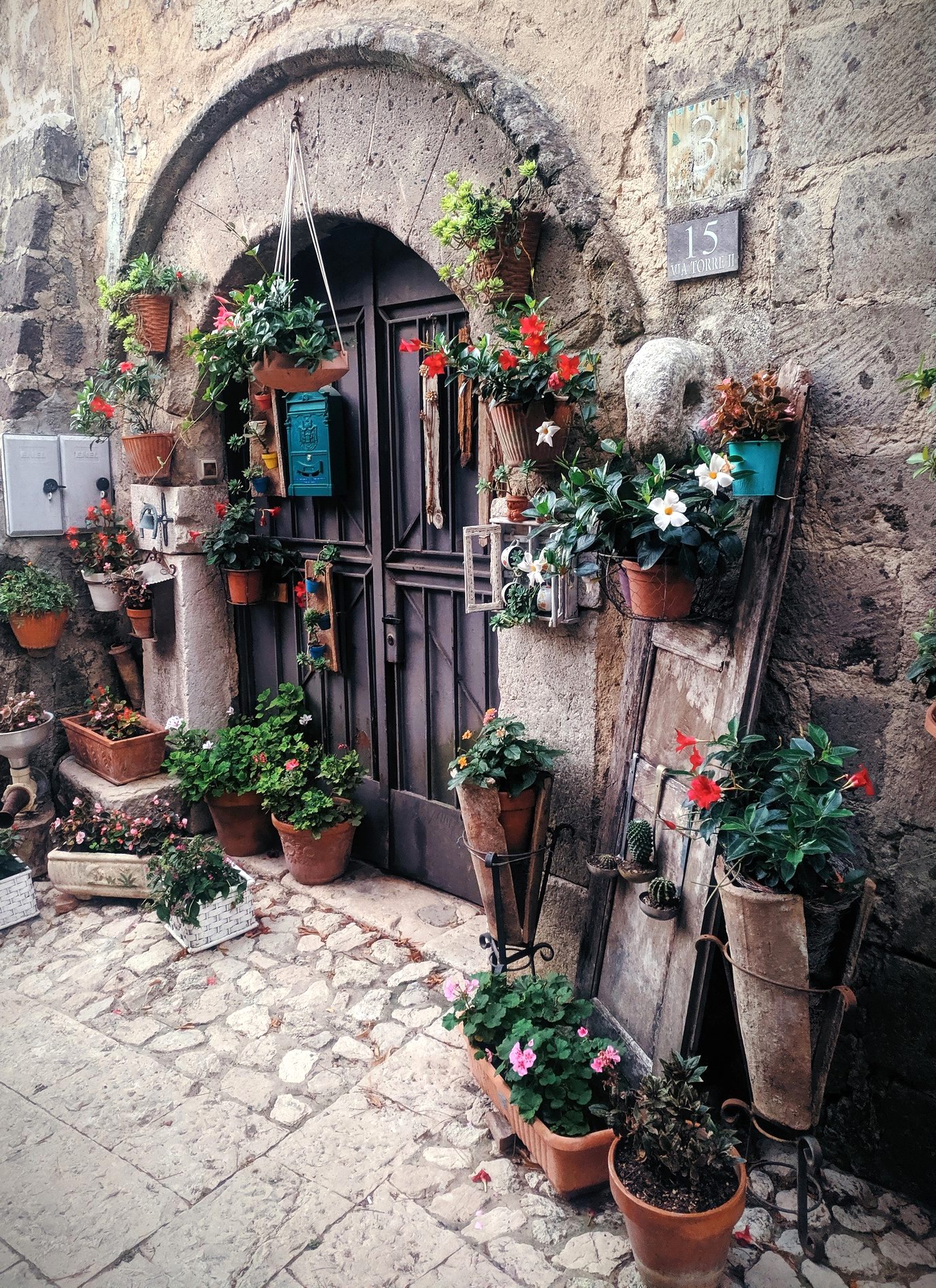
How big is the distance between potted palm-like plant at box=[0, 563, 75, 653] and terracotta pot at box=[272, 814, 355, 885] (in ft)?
5.45

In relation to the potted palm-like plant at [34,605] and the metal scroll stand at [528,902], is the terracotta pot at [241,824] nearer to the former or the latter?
the potted palm-like plant at [34,605]

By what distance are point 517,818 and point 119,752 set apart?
99.8 inches

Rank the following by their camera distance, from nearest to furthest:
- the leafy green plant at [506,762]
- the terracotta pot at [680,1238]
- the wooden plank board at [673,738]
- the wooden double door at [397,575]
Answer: the terracotta pot at [680,1238], the wooden plank board at [673,738], the leafy green plant at [506,762], the wooden double door at [397,575]

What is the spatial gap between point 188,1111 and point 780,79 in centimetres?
341

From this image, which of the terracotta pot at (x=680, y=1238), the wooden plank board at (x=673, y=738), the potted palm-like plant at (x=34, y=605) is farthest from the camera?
the potted palm-like plant at (x=34, y=605)

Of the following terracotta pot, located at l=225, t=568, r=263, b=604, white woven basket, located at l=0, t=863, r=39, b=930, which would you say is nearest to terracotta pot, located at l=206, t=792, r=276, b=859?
white woven basket, located at l=0, t=863, r=39, b=930

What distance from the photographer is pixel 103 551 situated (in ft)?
15.9

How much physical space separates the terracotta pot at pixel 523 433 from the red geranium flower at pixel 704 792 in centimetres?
122

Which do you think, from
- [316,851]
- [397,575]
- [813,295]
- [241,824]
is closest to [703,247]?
[813,295]

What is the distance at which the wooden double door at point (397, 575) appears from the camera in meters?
3.80

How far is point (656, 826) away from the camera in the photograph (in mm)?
2643

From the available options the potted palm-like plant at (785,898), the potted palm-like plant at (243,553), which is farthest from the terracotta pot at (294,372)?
the potted palm-like plant at (785,898)

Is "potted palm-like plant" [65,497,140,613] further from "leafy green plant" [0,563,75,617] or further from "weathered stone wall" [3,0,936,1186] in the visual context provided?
"weathered stone wall" [3,0,936,1186]

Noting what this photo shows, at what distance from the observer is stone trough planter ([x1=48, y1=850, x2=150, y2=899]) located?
412cm
